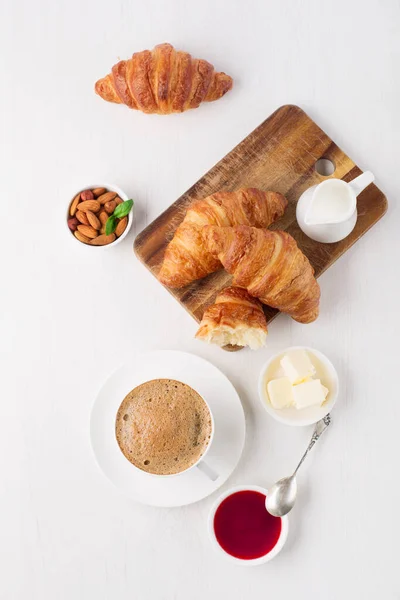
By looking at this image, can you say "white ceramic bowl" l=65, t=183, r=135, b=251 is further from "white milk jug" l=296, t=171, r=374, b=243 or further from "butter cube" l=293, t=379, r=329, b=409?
"butter cube" l=293, t=379, r=329, b=409

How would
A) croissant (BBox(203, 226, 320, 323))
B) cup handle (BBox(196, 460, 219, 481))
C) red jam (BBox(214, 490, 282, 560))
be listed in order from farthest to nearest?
1. red jam (BBox(214, 490, 282, 560))
2. cup handle (BBox(196, 460, 219, 481))
3. croissant (BBox(203, 226, 320, 323))

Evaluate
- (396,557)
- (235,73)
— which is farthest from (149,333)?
(396,557)

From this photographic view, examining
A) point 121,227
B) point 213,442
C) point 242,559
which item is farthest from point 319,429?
point 121,227

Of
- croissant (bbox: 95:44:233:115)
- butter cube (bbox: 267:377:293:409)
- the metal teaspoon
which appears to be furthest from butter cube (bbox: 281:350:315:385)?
croissant (bbox: 95:44:233:115)

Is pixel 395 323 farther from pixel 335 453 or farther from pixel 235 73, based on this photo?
pixel 235 73

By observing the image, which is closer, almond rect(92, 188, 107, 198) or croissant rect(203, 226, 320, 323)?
croissant rect(203, 226, 320, 323)

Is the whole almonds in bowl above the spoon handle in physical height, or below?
above

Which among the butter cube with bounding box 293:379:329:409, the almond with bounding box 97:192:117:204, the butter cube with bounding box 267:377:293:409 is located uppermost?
the almond with bounding box 97:192:117:204

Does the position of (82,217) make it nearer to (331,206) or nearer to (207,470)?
(331,206)
